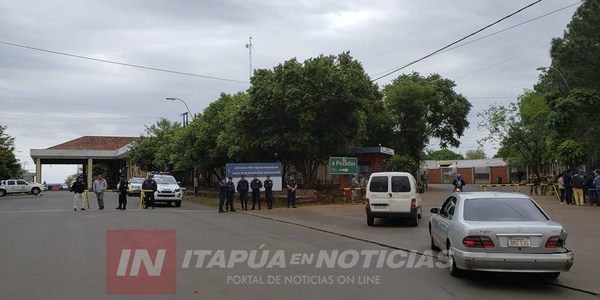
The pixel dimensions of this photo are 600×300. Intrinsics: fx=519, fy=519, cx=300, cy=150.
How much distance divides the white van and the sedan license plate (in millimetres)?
8863

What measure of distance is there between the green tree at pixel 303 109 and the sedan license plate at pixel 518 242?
779 inches

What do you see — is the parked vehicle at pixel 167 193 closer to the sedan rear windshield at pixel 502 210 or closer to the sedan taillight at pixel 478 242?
the sedan rear windshield at pixel 502 210

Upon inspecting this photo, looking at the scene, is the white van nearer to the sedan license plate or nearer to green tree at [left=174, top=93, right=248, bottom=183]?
the sedan license plate

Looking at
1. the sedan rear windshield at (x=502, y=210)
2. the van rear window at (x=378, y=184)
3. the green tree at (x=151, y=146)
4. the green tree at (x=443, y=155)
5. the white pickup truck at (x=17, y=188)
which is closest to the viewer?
the sedan rear windshield at (x=502, y=210)

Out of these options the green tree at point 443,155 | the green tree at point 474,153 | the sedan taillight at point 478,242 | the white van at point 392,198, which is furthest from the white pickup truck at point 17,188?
the green tree at point 474,153

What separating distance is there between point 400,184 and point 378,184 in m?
0.71

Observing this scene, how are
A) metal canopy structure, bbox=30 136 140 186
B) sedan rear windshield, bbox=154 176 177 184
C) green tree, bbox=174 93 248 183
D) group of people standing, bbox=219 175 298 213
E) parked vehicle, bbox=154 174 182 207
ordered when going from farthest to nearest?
metal canopy structure, bbox=30 136 140 186 < green tree, bbox=174 93 248 183 < sedan rear windshield, bbox=154 176 177 184 < parked vehicle, bbox=154 174 182 207 < group of people standing, bbox=219 175 298 213

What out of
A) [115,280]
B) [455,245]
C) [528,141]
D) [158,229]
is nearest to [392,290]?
[455,245]

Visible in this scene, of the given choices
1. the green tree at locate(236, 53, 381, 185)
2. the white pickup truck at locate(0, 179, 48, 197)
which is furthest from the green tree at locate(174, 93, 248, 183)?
the white pickup truck at locate(0, 179, 48, 197)

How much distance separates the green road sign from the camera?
2930 cm

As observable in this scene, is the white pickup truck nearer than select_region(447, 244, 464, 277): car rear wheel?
No

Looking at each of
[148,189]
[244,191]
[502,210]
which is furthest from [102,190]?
[502,210]

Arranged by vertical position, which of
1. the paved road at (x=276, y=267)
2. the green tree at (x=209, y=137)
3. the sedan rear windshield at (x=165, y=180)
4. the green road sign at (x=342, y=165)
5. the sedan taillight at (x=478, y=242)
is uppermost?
the green tree at (x=209, y=137)

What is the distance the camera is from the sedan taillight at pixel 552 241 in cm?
756
